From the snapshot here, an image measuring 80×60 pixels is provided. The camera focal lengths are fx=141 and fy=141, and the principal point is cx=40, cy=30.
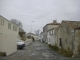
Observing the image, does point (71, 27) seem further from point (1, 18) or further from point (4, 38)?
point (1, 18)

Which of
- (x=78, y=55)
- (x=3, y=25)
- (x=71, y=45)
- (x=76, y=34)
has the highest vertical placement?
(x=3, y=25)

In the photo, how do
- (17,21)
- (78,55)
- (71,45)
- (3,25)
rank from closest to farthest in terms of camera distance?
(78,55), (71,45), (3,25), (17,21)

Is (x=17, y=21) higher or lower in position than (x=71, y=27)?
higher

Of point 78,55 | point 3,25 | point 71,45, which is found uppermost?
point 3,25

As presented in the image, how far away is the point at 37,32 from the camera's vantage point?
128375mm

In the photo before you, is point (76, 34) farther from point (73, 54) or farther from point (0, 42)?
point (0, 42)

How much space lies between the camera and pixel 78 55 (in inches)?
665

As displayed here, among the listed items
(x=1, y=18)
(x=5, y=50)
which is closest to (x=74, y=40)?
(x=5, y=50)

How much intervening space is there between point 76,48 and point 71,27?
9.72 feet

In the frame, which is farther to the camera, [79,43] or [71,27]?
[71,27]

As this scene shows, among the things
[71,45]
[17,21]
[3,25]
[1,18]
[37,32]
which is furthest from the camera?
[37,32]

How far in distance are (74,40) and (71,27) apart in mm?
1967

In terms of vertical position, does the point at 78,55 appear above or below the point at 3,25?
below

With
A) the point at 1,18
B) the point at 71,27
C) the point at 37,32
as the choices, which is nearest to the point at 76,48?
the point at 71,27
